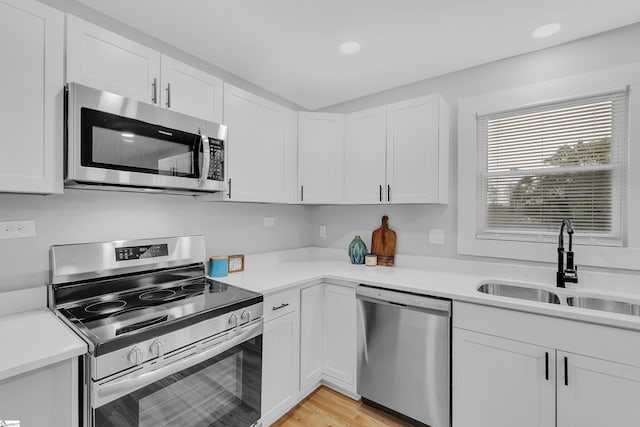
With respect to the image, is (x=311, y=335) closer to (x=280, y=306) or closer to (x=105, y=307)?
(x=280, y=306)

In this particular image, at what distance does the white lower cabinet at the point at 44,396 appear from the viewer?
3.22 feet

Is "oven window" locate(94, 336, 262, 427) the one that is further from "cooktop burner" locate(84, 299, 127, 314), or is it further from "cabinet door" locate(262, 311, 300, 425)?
"cooktop burner" locate(84, 299, 127, 314)

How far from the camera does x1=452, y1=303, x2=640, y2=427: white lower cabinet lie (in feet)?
4.39

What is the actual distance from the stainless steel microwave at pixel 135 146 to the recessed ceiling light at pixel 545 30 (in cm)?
203

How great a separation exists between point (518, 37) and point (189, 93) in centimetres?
208

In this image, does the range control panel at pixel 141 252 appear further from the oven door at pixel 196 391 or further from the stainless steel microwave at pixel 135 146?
the oven door at pixel 196 391

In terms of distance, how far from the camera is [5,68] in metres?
1.18

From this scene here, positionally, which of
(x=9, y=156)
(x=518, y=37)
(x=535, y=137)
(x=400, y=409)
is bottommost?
(x=400, y=409)

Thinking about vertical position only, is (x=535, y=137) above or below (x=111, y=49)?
below

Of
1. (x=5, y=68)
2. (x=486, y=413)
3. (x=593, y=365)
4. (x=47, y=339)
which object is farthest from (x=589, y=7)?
(x=47, y=339)

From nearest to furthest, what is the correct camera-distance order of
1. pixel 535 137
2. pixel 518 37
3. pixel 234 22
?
pixel 234 22 < pixel 518 37 < pixel 535 137

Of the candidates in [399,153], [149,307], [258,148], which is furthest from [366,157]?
[149,307]

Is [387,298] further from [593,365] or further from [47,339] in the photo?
[47,339]

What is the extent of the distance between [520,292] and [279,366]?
5.44 feet
